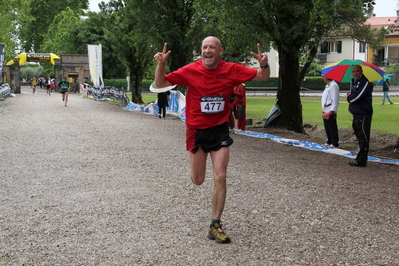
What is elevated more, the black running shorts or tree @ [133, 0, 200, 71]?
tree @ [133, 0, 200, 71]

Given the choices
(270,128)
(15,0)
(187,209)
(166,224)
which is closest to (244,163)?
(187,209)

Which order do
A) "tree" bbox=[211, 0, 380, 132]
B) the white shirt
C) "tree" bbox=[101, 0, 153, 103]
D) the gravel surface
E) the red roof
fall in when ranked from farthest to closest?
1. the red roof
2. "tree" bbox=[101, 0, 153, 103]
3. "tree" bbox=[211, 0, 380, 132]
4. the white shirt
5. the gravel surface

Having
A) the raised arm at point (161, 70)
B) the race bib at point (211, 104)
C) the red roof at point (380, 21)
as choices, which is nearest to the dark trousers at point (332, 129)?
the race bib at point (211, 104)

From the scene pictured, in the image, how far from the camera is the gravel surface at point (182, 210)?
456cm

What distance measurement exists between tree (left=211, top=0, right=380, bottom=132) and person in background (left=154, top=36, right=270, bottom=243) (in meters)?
7.62

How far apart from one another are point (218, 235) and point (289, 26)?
34.8 feet

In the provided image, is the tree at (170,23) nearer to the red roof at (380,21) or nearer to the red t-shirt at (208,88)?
the red t-shirt at (208,88)

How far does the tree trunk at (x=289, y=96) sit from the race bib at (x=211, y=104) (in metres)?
11.3

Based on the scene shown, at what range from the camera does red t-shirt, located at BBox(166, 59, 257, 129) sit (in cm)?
511

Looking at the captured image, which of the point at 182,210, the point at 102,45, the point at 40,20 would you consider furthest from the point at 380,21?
the point at 182,210

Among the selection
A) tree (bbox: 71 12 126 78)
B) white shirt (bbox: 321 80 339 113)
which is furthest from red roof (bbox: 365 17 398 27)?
white shirt (bbox: 321 80 339 113)

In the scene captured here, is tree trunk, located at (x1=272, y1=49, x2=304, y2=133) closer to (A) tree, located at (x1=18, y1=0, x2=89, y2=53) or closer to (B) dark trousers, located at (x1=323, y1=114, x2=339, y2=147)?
(B) dark trousers, located at (x1=323, y1=114, x2=339, y2=147)

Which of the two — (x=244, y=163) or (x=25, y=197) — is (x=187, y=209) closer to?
(x=25, y=197)

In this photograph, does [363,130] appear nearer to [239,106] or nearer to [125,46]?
[239,106]
